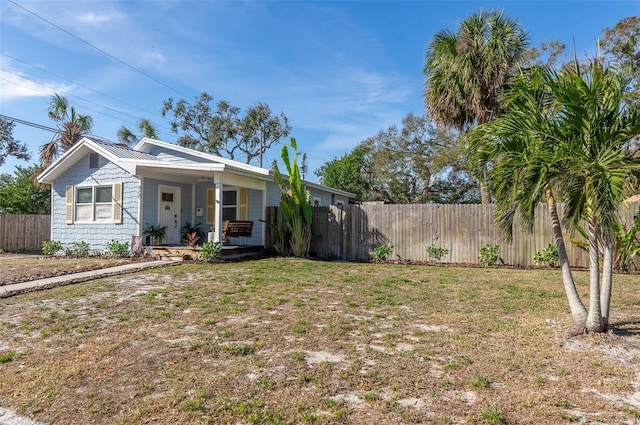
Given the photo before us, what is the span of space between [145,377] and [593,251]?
15.5 feet

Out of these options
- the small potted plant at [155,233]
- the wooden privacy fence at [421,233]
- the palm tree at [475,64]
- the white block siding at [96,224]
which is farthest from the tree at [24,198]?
the palm tree at [475,64]

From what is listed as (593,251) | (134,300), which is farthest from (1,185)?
(593,251)

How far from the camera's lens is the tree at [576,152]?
369 cm

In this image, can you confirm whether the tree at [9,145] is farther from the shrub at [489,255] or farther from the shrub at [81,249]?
the shrub at [489,255]

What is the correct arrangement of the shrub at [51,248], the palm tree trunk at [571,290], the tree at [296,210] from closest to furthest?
1. the palm tree trunk at [571,290]
2. the tree at [296,210]
3. the shrub at [51,248]

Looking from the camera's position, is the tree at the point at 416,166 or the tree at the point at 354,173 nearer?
the tree at the point at 416,166

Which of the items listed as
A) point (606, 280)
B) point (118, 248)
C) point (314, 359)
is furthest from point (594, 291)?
point (118, 248)

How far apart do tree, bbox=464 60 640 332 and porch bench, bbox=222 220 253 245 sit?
9626mm

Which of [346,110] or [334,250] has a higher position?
[346,110]

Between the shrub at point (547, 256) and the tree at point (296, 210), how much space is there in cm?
698

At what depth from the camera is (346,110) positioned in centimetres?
2411

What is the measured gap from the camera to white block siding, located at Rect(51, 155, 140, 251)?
43.6 feet

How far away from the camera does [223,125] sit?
35.2 meters

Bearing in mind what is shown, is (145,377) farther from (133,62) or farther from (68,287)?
(133,62)
